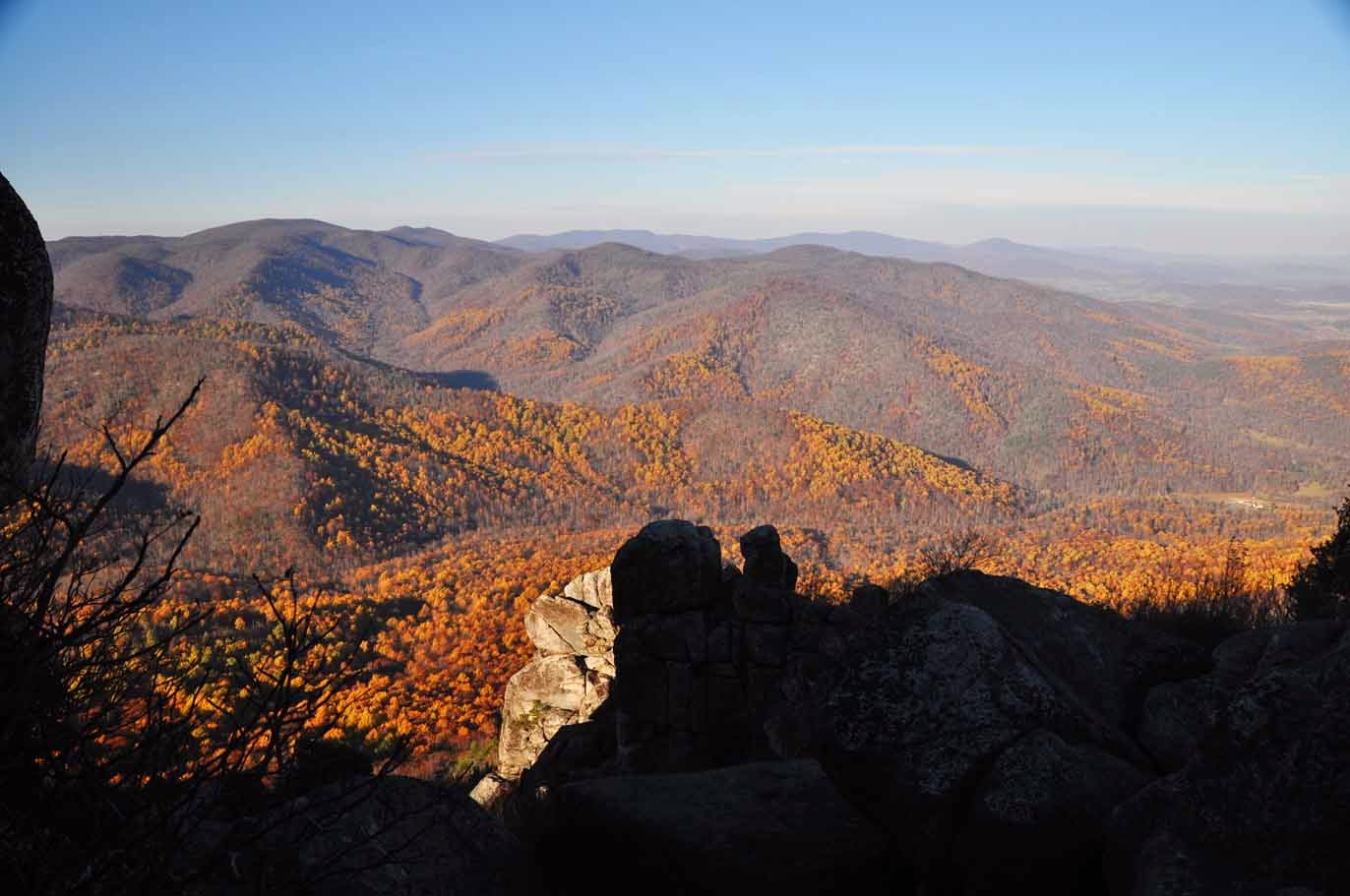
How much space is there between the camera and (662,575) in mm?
13945

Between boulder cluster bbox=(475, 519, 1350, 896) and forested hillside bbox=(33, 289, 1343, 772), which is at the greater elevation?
boulder cluster bbox=(475, 519, 1350, 896)

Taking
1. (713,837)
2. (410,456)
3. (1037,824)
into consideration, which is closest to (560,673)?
(713,837)

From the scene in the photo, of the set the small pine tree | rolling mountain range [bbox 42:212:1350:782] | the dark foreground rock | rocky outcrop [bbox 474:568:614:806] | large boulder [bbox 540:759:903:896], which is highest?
large boulder [bbox 540:759:903:896]

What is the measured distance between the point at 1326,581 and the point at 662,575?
12.5m

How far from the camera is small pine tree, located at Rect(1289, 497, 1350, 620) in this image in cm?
1441

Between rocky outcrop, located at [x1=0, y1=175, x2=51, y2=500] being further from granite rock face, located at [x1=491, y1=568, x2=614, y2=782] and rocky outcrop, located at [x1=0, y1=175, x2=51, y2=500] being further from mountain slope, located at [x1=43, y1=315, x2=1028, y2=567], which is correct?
mountain slope, located at [x1=43, y1=315, x2=1028, y2=567]

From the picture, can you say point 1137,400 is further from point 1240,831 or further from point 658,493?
point 1240,831

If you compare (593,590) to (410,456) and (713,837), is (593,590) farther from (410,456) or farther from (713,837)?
(410,456)

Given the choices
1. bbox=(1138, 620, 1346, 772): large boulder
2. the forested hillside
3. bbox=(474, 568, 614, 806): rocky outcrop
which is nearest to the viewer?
bbox=(1138, 620, 1346, 772): large boulder

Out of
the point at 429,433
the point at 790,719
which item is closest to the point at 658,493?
the point at 429,433

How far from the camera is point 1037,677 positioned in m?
6.10

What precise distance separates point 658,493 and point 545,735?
10999 cm

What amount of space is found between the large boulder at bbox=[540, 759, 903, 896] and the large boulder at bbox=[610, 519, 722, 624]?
7.78m

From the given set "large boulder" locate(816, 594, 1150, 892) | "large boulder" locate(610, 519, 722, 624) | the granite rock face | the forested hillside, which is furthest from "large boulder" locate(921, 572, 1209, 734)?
the forested hillside
